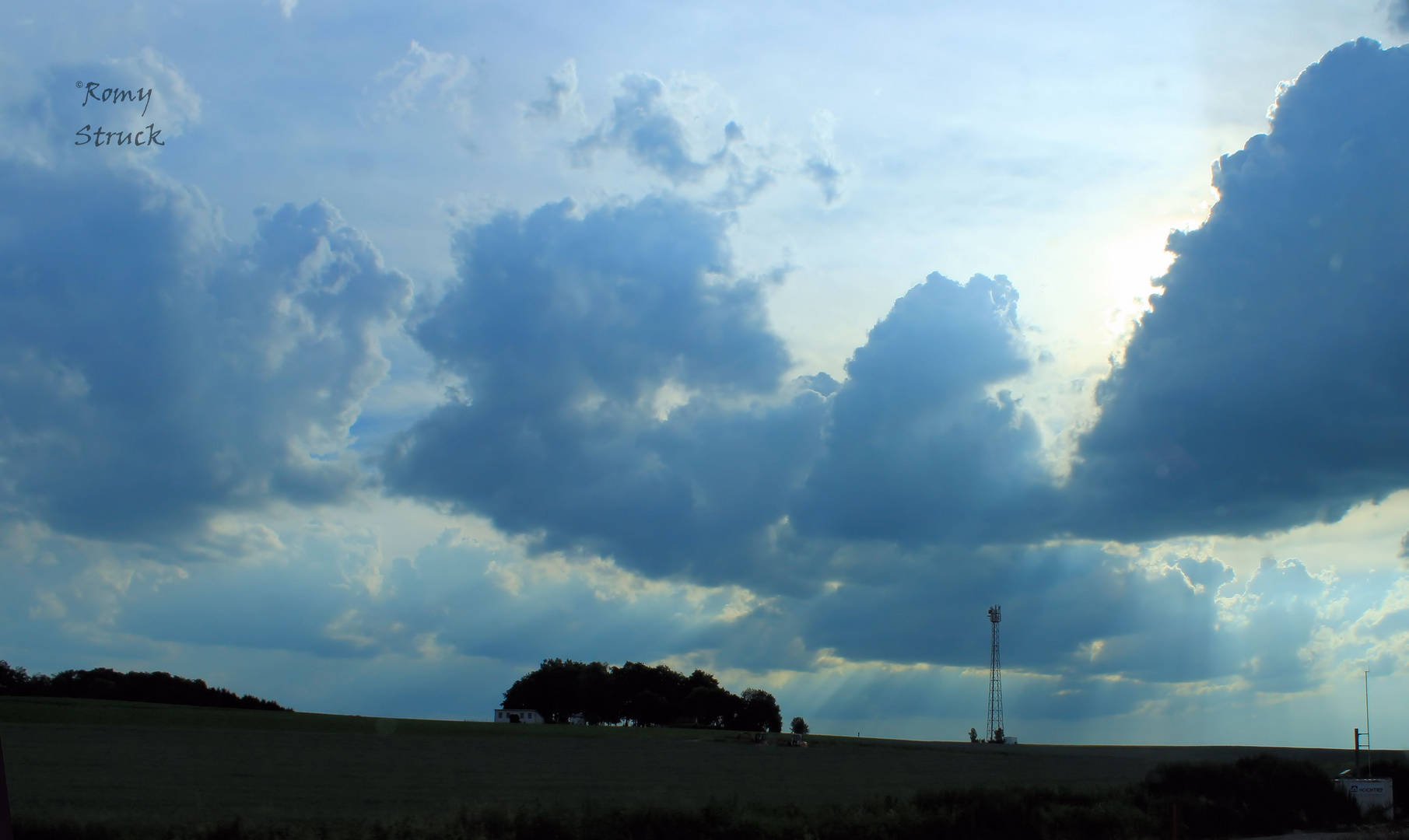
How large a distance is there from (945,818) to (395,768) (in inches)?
1627

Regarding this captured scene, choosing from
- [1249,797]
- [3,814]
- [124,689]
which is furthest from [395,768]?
[124,689]

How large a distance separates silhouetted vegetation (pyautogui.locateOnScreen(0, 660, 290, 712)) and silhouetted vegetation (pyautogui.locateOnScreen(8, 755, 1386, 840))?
12708cm

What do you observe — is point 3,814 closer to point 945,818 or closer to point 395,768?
point 945,818

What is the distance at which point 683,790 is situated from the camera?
52.0 m

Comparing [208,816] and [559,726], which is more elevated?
[208,816]

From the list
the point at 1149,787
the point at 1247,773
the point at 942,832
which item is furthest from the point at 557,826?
the point at 1247,773

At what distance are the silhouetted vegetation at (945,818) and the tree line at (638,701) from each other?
148 metres

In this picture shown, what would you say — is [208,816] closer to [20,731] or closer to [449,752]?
[449,752]

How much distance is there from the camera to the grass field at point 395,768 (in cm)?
3972

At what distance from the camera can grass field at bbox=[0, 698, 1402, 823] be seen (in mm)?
39719

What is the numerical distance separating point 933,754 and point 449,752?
2162 inches

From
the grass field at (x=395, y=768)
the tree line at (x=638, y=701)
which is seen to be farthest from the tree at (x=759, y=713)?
the grass field at (x=395, y=768)

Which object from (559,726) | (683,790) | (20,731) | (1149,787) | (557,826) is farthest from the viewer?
(559,726)

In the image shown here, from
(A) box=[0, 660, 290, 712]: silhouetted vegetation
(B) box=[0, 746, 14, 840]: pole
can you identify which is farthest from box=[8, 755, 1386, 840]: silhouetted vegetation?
(A) box=[0, 660, 290, 712]: silhouetted vegetation
